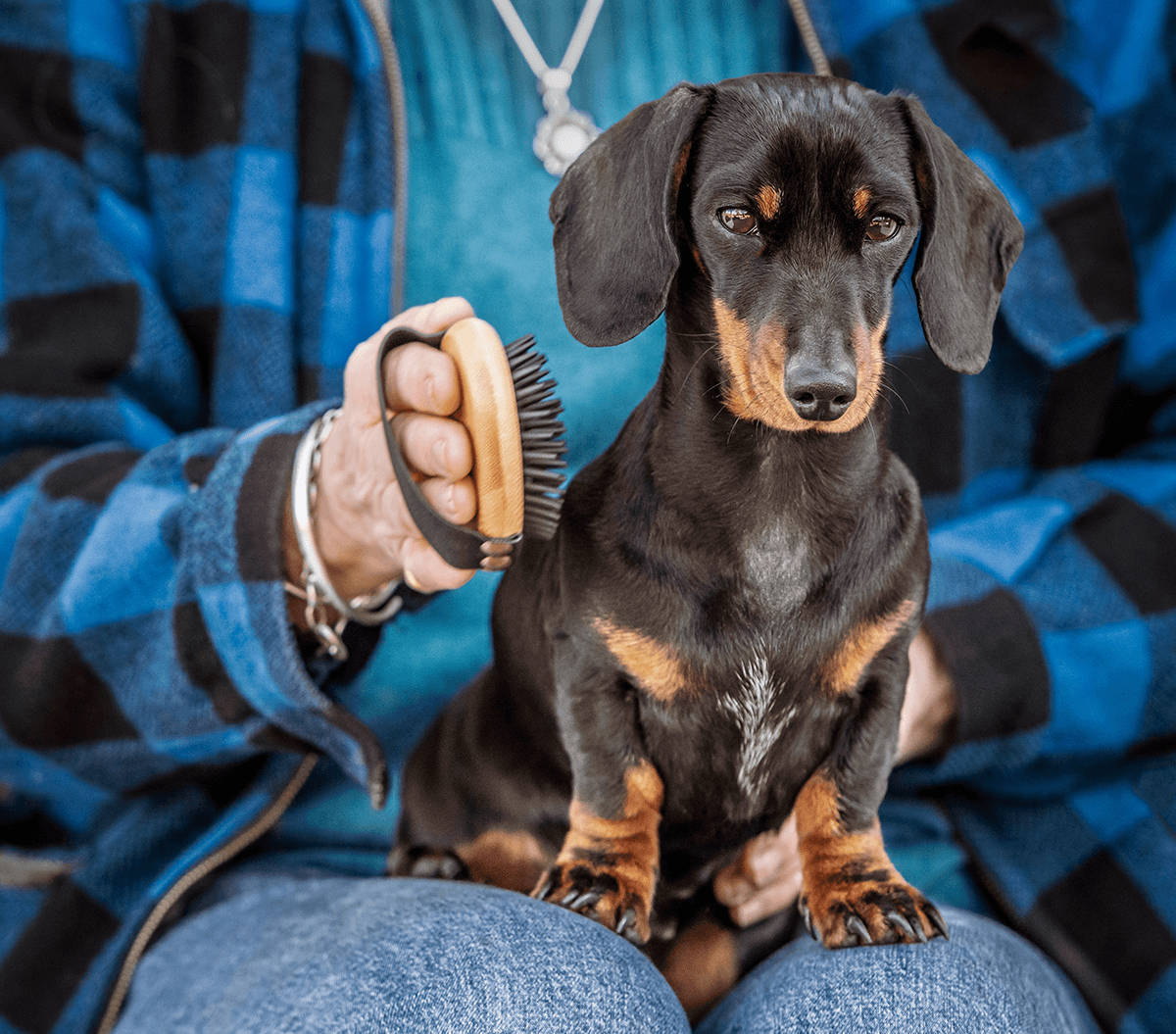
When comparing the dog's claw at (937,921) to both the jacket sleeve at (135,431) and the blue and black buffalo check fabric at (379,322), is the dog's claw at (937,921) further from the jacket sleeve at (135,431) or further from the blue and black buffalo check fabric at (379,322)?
the jacket sleeve at (135,431)

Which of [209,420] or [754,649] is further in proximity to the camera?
[209,420]

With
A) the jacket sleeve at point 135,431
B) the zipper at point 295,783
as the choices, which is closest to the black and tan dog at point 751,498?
the jacket sleeve at point 135,431

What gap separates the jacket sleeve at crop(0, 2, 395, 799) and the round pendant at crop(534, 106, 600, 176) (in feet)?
1.32

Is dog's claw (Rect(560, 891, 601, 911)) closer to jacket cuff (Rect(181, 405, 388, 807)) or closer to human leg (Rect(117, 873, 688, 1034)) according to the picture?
human leg (Rect(117, 873, 688, 1034))

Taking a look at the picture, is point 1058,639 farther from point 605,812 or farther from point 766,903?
point 605,812

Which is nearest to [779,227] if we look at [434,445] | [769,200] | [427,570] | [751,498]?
[769,200]

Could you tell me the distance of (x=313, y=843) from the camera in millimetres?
1461

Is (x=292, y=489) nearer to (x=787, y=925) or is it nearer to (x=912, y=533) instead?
(x=912, y=533)

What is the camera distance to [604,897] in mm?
919

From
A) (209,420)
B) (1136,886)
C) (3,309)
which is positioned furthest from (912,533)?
(3,309)

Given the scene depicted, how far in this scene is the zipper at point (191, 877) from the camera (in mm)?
1246

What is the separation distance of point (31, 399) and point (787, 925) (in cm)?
127

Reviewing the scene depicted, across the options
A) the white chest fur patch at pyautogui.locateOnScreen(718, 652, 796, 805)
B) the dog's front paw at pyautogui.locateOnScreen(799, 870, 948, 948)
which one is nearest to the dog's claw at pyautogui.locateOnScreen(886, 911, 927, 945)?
the dog's front paw at pyautogui.locateOnScreen(799, 870, 948, 948)

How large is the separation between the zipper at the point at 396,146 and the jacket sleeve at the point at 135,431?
171 millimetres
